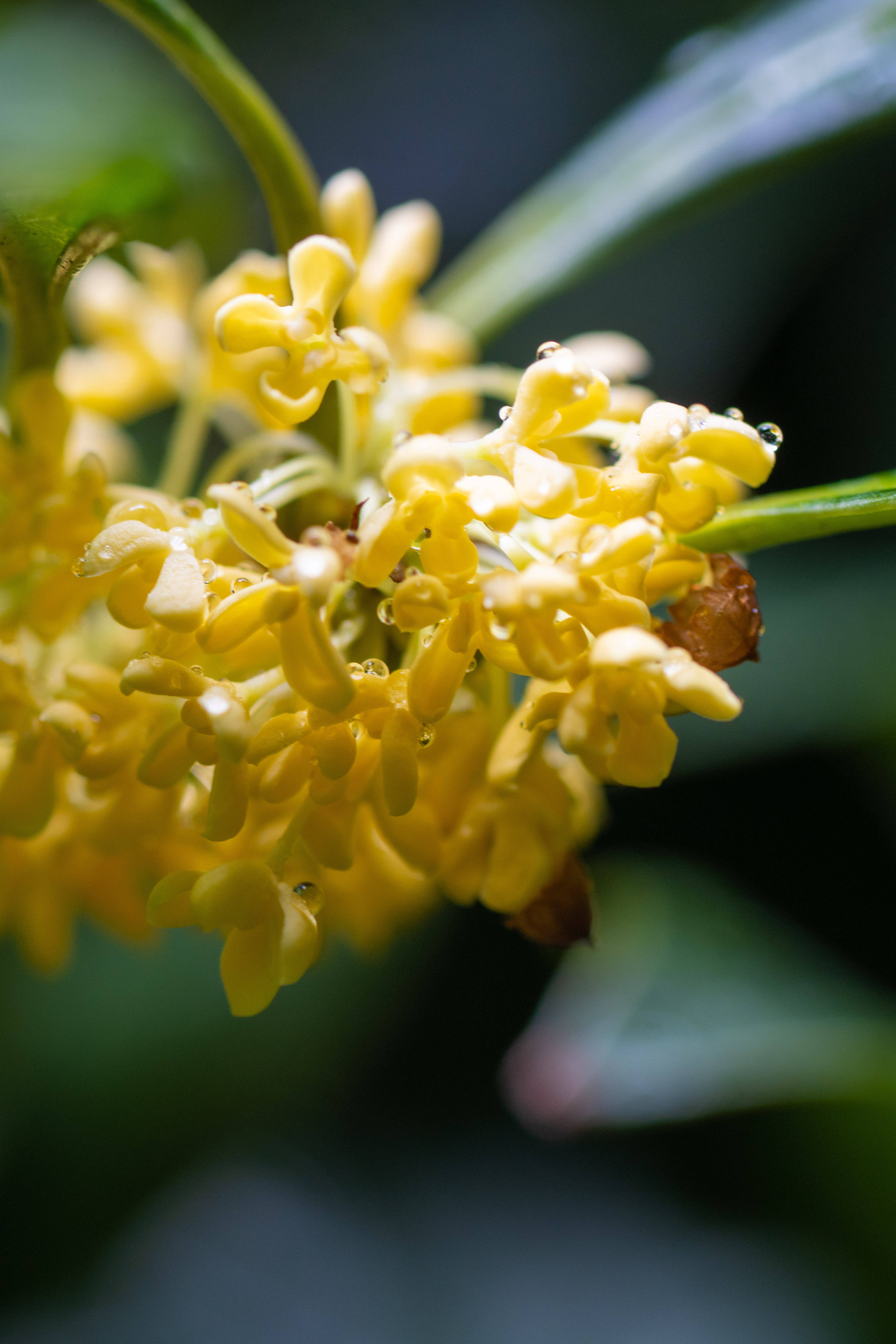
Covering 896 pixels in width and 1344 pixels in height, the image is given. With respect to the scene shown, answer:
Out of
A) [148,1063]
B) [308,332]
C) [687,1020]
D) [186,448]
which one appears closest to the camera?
[308,332]

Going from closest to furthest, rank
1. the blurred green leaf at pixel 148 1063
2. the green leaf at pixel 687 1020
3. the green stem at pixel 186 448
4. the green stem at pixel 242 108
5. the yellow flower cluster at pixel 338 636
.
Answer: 1. the yellow flower cluster at pixel 338 636
2. the green stem at pixel 242 108
3. the green stem at pixel 186 448
4. the green leaf at pixel 687 1020
5. the blurred green leaf at pixel 148 1063

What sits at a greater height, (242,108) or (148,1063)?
(242,108)

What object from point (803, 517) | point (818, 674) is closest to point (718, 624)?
point (803, 517)

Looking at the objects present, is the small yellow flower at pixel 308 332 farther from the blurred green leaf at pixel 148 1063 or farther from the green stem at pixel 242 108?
the blurred green leaf at pixel 148 1063

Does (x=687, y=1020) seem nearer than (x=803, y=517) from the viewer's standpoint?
No

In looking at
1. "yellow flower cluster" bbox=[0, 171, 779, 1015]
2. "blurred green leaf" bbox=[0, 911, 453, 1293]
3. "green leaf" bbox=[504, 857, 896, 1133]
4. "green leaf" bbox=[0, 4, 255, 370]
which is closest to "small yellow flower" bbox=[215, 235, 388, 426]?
"yellow flower cluster" bbox=[0, 171, 779, 1015]

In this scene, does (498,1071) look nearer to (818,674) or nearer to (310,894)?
(818,674)

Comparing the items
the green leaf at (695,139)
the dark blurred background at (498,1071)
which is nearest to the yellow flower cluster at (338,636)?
the green leaf at (695,139)
